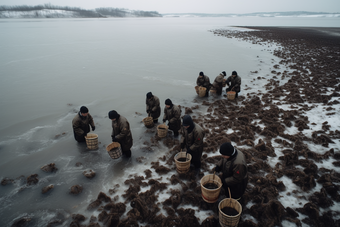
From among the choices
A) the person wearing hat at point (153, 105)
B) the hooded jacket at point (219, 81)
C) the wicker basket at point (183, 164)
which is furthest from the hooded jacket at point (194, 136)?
the hooded jacket at point (219, 81)

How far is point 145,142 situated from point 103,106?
4.10m

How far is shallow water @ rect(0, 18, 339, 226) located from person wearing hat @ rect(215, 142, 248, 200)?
9.08ft

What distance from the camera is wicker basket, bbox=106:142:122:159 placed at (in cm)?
550

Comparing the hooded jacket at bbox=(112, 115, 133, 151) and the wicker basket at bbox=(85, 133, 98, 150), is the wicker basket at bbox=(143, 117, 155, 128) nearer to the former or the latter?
the hooded jacket at bbox=(112, 115, 133, 151)

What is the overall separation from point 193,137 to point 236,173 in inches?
60.6

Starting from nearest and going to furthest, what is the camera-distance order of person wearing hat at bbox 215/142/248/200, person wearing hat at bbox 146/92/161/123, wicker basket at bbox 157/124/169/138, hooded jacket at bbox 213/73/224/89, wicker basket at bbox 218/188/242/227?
wicker basket at bbox 218/188/242/227 → person wearing hat at bbox 215/142/248/200 → wicker basket at bbox 157/124/169/138 → person wearing hat at bbox 146/92/161/123 → hooded jacket at bbox 213/73/224/89

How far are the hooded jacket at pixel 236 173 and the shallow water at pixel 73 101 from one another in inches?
108

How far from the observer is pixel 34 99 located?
33.9 feet

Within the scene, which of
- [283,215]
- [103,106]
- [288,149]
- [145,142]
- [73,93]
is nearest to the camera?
[283,215]

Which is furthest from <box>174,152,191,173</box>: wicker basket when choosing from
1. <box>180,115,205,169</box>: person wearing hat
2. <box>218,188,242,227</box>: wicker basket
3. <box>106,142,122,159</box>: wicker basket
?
<box>106,142,122,159</box>: wicker basket

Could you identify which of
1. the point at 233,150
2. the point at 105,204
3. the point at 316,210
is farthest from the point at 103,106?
the point at 316,210

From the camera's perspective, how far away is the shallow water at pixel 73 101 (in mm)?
5051

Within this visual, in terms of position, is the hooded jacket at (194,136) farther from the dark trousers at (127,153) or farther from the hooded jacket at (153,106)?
the hooded jacket at (153,106)

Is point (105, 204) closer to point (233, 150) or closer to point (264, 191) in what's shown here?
point (233, 150)
